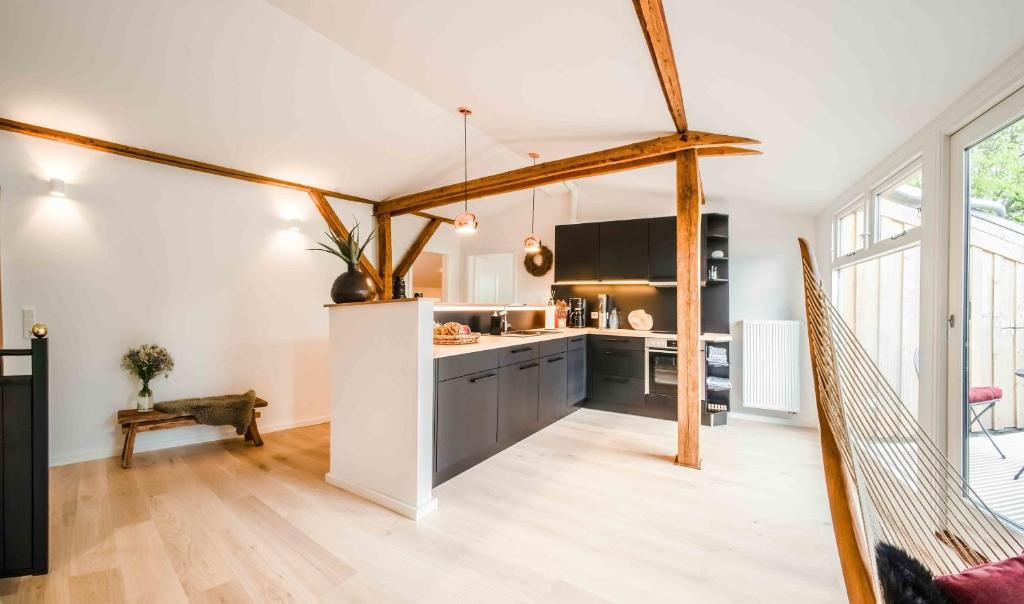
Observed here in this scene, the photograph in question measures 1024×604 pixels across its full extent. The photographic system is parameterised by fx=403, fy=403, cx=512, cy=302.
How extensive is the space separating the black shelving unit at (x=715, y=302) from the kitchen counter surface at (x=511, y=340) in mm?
248

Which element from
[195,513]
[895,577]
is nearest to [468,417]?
[195,513]

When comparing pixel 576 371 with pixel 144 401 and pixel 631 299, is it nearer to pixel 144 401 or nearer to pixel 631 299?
pixel 631 299

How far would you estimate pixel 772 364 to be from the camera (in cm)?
422

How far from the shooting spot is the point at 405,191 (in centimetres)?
490

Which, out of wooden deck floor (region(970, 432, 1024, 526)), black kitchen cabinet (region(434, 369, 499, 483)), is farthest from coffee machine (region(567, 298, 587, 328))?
wooden deck floor (region(970, 432, 1024, 526))

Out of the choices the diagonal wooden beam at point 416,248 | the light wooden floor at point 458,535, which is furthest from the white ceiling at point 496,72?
the light wooden floor at point 458,535

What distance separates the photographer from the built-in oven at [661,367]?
4.36 m

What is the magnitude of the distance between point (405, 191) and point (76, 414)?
11.5 ft

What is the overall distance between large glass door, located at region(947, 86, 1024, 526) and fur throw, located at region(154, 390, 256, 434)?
461 centimetres

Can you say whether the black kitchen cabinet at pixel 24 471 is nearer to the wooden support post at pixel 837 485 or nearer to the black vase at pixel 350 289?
the black vase at pixel 350 289

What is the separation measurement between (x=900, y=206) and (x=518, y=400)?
3.01 meters

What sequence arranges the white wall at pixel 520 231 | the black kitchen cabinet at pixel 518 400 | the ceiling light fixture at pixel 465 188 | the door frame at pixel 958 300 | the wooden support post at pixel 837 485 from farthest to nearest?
the white wall at pixel 520 231 → the ceiling light fixture at pixel 465 188 → the black kitchen cabinet at pixel 518 400 → the door frame at pixel 958 300 → the wooden support post at pixel 837 485

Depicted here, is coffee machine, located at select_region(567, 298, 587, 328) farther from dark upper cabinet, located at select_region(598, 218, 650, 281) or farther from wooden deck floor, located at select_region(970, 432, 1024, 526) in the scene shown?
wooden deck floor, located at select_region(970, 432, 1024, 526)

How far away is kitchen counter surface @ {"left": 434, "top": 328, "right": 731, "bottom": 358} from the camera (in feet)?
8.82
